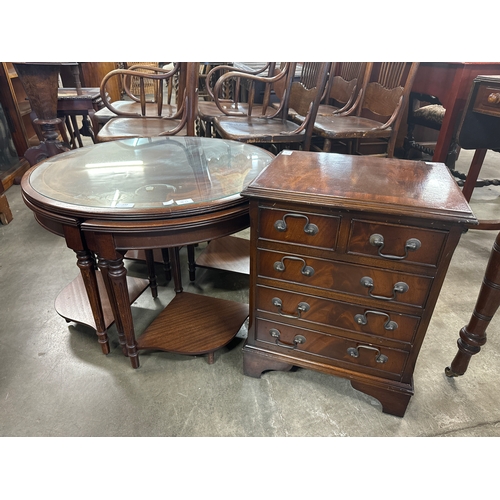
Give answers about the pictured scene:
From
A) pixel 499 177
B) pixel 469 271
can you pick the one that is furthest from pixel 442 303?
pixel 499 177

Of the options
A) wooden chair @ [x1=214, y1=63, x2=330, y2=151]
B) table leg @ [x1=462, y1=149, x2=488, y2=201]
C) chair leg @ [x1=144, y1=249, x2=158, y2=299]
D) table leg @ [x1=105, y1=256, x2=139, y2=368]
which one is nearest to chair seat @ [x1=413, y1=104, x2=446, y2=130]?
table leg @ [x1=462, y1=149, x2=488, y2=201]

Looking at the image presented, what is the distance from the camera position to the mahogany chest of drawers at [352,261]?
880 millimetres

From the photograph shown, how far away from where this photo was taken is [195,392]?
127 centimetres

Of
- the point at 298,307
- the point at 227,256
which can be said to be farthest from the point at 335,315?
the point at 227,256

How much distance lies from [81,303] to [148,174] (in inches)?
27.0

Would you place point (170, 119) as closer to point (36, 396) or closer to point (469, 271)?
point (36, 396)

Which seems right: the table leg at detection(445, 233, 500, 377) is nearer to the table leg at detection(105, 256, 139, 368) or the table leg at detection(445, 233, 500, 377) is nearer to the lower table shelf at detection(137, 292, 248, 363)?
the lower table shelf at detection(137, 292, 248, 363)

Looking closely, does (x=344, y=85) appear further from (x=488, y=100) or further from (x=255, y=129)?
(x=488, y=100)

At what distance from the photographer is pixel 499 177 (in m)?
3.39

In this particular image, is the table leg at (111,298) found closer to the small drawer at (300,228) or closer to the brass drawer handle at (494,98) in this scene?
the small drawer at (300,228)

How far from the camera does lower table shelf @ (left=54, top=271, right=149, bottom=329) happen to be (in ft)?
4.80

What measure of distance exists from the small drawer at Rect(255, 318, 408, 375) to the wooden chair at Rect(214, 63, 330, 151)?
47.6 inches

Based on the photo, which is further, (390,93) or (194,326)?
(390,93)

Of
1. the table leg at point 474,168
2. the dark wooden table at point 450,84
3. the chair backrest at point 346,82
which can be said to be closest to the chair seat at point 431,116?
the dark wooden table at point 450,84
